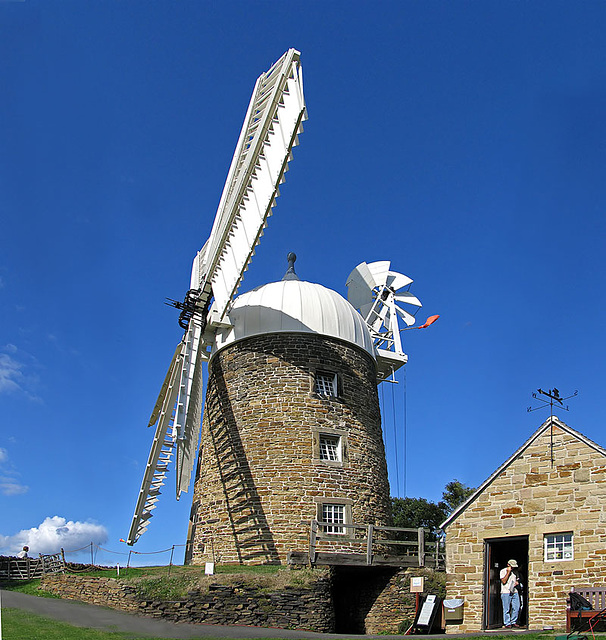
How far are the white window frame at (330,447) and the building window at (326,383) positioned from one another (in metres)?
1.62

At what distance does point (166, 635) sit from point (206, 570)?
4668 mm

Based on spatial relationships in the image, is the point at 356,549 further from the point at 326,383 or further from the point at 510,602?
the point at 510,602

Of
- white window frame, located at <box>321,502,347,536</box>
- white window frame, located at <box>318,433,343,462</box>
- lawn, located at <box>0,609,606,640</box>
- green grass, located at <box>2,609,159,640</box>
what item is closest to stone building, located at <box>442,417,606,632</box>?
lawn, located at <box>0,609,606,640</box>

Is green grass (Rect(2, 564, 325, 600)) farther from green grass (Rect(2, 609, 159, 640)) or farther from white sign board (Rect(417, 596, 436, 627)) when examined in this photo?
green grass (Rect(2, 609, 159, 640))

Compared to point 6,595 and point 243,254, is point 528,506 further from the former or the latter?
point 6,595

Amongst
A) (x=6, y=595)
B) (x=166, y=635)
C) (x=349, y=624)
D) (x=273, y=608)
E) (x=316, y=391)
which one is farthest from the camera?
(x=316, y=391)

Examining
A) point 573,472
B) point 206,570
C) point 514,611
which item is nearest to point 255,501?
point 206,570

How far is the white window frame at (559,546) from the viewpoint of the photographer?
1638cm

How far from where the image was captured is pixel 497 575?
18.7 meters

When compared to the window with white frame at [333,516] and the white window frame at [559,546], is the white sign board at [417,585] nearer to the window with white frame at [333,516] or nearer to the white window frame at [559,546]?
the window with white frame at [333,516]

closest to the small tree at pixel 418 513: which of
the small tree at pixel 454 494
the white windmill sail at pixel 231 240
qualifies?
the small tree at pixel 454 494

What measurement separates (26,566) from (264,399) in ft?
37.8

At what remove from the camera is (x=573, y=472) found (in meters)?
16.8

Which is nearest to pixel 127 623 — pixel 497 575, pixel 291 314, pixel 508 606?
pixel 508 606
